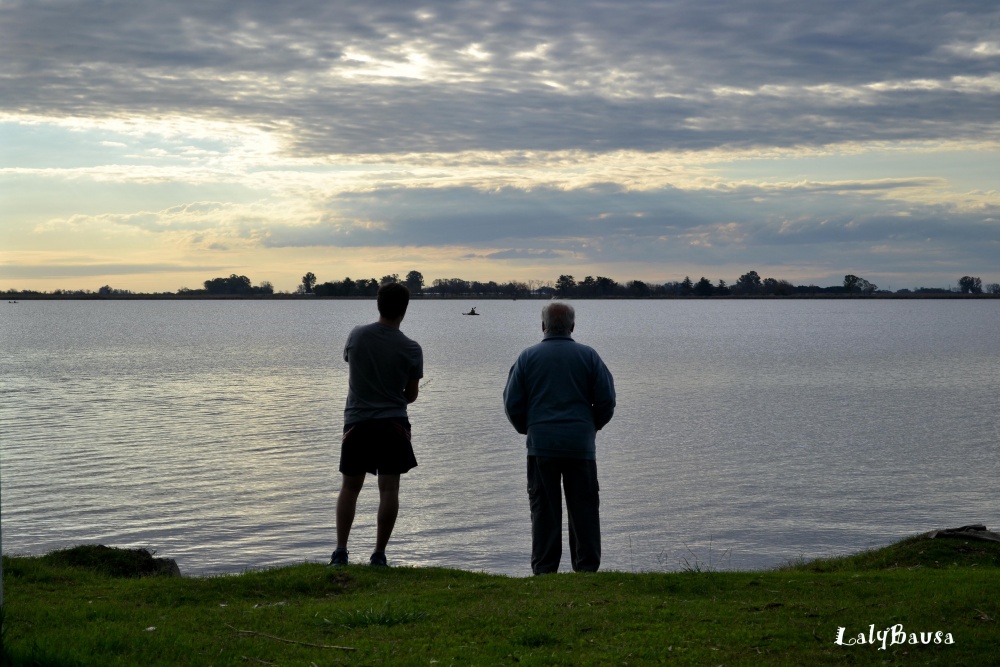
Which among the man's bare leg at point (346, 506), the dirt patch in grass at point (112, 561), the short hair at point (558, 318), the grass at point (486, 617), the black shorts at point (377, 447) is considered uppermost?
the short hair at point (558, 318)

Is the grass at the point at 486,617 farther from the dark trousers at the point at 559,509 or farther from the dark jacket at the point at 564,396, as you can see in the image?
the dark jacket at the point at 564,396

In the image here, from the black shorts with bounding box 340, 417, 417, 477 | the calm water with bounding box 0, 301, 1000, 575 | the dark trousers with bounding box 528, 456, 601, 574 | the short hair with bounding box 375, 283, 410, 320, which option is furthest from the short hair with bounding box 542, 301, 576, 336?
the calm water with bounding box 0, 301, 1000, 575

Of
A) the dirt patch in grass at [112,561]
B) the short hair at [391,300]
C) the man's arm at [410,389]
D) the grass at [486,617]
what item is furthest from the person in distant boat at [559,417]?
the dirt patch in grass at [112,561]

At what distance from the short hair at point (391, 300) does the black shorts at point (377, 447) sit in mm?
932

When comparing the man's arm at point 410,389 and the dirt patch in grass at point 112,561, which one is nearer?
the man's arm at point 410,389

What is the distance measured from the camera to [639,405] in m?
33.9

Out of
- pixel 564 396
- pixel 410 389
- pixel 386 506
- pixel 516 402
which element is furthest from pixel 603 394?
pixel 386 506

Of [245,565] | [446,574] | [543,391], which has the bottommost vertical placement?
[245,565]

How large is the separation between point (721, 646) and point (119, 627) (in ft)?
12.7

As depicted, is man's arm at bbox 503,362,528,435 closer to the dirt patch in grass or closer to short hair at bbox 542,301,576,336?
short hair at bbox 542,301,576,336

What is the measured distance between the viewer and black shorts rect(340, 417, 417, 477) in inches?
339

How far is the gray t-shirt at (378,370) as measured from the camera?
28.3 ft

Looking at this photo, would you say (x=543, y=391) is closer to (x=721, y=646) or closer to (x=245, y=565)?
(x=721, y=646)

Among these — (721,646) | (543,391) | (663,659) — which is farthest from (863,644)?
(543,391)
